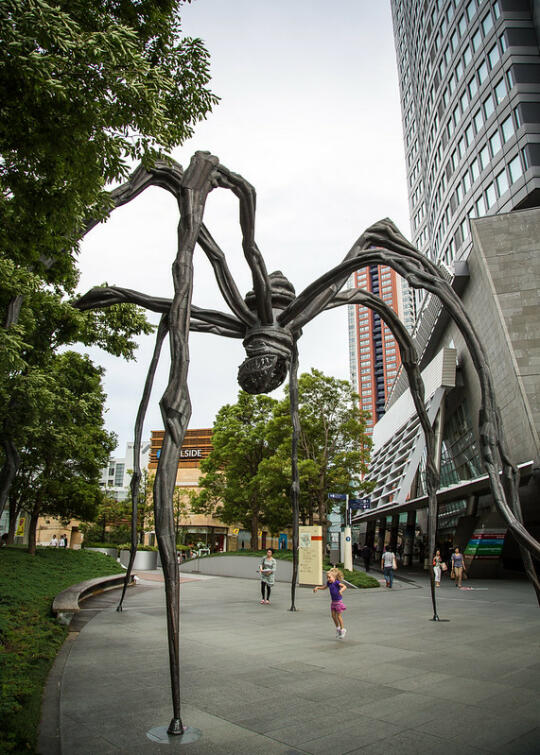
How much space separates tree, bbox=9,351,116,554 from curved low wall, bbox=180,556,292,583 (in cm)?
889

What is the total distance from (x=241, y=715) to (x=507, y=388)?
19.6 m

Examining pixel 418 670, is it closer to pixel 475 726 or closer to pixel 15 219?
pixel 475 726

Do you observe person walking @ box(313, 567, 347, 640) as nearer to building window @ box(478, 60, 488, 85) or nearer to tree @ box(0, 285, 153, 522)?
tree @ box(0, 285, 153, 522)

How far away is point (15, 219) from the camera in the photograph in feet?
14.0

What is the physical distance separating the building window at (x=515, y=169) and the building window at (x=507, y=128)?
6.11ft

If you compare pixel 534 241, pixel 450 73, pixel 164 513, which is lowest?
pixel 164 513

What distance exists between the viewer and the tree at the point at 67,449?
41.8 feet

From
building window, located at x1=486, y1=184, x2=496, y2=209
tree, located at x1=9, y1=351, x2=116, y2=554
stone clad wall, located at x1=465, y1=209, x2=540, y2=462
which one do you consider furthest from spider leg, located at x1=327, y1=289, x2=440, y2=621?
building window, located at x1=486, y1=184, x2=496, y2=209

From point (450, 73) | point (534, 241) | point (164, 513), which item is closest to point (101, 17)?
point (164, 513)

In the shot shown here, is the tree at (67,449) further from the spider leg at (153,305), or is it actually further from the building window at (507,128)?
the building window at (507,128)

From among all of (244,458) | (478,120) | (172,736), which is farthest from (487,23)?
(172,736)

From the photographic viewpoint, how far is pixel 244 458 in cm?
3183

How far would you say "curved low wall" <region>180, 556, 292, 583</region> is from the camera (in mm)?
22953

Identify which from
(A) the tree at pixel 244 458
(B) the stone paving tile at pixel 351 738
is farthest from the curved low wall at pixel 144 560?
(B) the stone paving tile at pixel 351 738
